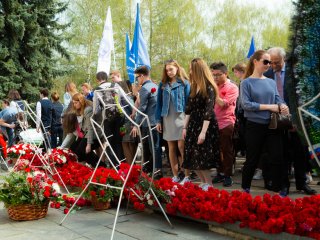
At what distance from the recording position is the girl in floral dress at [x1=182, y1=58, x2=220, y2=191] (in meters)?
4.57

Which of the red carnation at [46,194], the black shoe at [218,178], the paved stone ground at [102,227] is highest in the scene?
the red carnation at [46,194]

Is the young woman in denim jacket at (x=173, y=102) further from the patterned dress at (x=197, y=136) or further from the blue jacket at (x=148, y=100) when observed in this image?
the patterned dress at (x=197, y=136)

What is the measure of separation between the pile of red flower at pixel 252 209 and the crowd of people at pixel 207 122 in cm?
60

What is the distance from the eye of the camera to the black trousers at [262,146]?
436cm

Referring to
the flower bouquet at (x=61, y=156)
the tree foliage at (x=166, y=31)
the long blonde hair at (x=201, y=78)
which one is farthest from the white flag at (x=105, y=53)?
the tree foliage at (x=166, y=31)

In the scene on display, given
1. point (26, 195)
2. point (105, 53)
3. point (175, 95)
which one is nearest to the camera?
point (26, 195)

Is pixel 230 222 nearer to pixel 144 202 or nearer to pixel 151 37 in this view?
pixel 144 202

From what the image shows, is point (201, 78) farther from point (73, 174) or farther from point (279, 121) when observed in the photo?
point (73, 174)

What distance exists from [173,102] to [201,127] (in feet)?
3.12

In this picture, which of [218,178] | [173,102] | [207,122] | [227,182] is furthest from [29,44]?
[207,122]

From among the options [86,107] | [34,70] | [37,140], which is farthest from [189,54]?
[86,107]

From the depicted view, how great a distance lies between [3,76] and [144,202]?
15468mm

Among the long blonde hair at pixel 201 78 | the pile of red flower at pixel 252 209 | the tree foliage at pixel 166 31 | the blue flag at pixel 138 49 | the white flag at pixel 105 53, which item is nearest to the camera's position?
the pile of red flower at pixel 252 209

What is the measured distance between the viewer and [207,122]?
4527 mm
